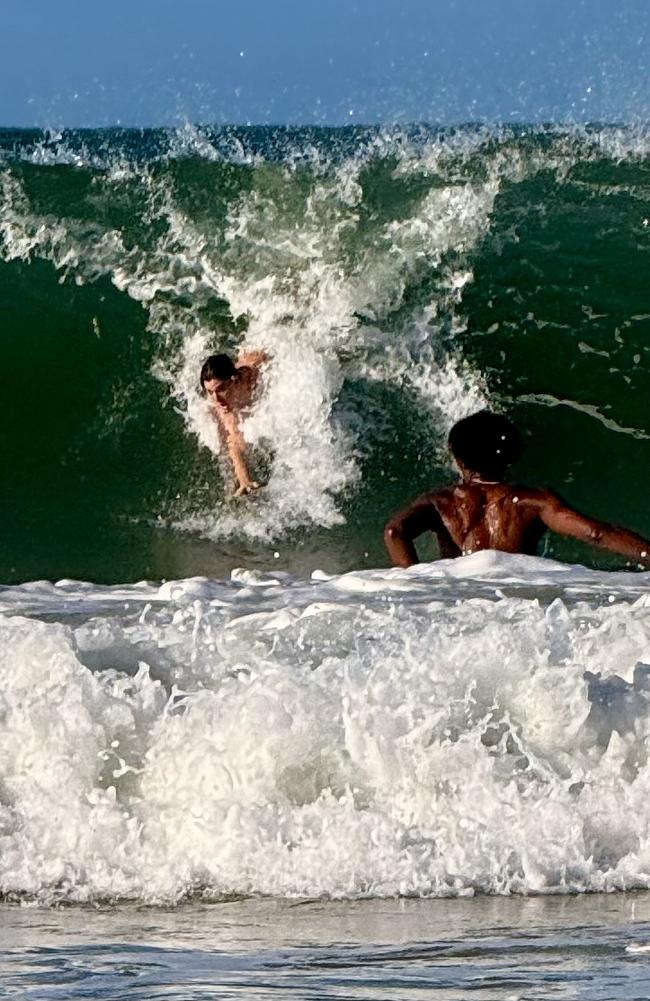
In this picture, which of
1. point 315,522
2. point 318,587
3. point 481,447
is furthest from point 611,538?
point 315,522

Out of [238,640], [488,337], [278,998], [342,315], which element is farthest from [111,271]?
[278,998]

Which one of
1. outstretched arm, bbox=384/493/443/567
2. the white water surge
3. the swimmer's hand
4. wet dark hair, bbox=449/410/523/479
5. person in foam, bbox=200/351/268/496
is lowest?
the white water surge

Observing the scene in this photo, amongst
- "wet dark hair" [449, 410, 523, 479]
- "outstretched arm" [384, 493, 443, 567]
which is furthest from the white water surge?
"wet dark hair" [449, 410, 523, 479]

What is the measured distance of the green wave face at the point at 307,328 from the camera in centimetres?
874

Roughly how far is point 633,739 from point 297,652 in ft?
3.38

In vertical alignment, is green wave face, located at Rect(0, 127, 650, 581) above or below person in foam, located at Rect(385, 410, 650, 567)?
above

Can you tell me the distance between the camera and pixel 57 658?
476 cm

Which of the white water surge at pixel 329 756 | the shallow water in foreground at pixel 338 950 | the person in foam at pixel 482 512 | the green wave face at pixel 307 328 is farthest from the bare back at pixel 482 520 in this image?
the shallow water in foreground at pixel 338 950

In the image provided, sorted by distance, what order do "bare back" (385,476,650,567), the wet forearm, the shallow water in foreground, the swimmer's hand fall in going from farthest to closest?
the swimmer's hand, "bare back" (385,476,650,567), the wet forearm, the shallow water in foreground

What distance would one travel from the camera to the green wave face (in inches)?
344

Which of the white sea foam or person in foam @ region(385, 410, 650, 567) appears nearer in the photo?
person in foam @ region(385, 410, 650, 567)

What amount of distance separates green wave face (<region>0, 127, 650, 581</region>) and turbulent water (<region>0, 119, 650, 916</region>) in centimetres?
2

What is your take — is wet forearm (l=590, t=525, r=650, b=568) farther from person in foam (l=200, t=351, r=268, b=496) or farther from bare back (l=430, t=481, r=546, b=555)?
person in foam (l=200, t=351, r=268, b=496)

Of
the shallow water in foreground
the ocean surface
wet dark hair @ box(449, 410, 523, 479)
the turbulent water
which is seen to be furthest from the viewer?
wet dark hair @ box(449, 410, 523, 479)
